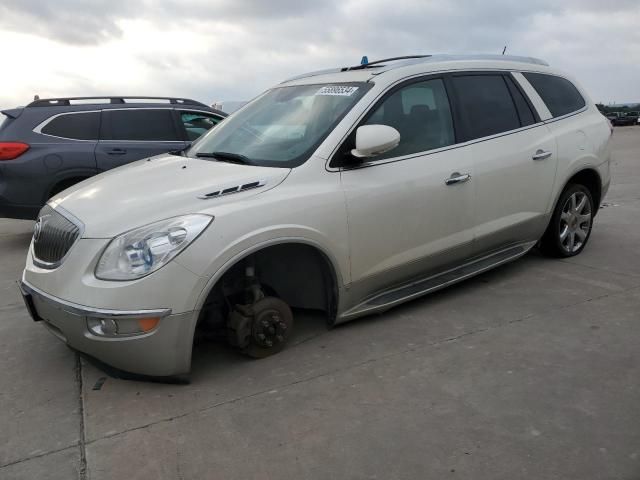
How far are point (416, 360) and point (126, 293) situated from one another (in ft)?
5.47

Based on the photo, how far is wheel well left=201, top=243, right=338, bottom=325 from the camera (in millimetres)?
3414

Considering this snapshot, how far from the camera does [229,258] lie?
3.04 meters

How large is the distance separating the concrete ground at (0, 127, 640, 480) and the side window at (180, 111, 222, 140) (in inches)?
155

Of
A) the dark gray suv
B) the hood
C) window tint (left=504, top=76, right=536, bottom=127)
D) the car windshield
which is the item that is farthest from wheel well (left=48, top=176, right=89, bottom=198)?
window tint (left=504, top=76, right=536, bottom=127)

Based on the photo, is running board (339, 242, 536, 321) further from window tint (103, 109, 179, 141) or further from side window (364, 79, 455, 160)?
window tint (103, 109, 179, 141)

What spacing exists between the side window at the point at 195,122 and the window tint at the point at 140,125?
0.61 ft

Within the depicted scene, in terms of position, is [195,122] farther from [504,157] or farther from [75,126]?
[504,157]

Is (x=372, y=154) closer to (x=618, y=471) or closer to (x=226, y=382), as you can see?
(x=226, y=382)

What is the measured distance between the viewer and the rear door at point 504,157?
4191mm

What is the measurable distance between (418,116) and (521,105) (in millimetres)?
1142

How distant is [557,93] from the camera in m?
4.96

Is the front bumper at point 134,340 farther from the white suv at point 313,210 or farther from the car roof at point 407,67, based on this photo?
the car roof at point 407,67

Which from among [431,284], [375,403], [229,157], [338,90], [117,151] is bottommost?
[375,403]

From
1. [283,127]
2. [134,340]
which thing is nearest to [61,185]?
[283,127]
